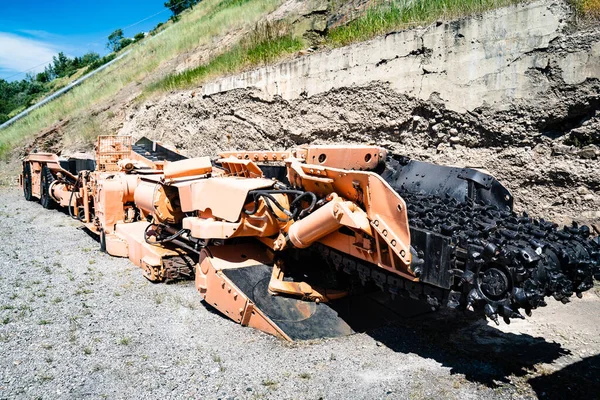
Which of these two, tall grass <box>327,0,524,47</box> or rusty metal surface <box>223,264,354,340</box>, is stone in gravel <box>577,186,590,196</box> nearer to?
tall grass <box>327,0,524,47</box>

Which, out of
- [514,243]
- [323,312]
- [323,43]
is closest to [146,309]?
[323,312]

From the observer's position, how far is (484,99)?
6375mm

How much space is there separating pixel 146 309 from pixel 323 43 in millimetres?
6982

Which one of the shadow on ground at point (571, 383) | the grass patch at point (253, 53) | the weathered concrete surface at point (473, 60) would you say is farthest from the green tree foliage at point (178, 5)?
the shadow on ground at point (571, 383)

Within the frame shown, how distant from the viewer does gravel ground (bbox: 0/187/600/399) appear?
3.56 m

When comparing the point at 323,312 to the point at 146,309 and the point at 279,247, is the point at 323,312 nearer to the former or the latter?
the point at 279,247

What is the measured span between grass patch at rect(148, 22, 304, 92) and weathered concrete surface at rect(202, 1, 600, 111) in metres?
2.46

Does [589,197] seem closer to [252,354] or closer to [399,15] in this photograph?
[252,354]

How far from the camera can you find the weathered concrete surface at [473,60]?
5.88 meters

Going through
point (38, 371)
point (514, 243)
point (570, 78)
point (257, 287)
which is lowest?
point (38, 371)

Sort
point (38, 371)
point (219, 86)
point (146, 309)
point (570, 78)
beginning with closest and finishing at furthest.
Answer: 1. point (38, 371)
2. point (146, 309)
3. point (570, 78)
4. point (219, 86)

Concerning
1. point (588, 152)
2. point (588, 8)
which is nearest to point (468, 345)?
point (588, 152)

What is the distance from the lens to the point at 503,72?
244 inches

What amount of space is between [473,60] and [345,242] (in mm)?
3758
